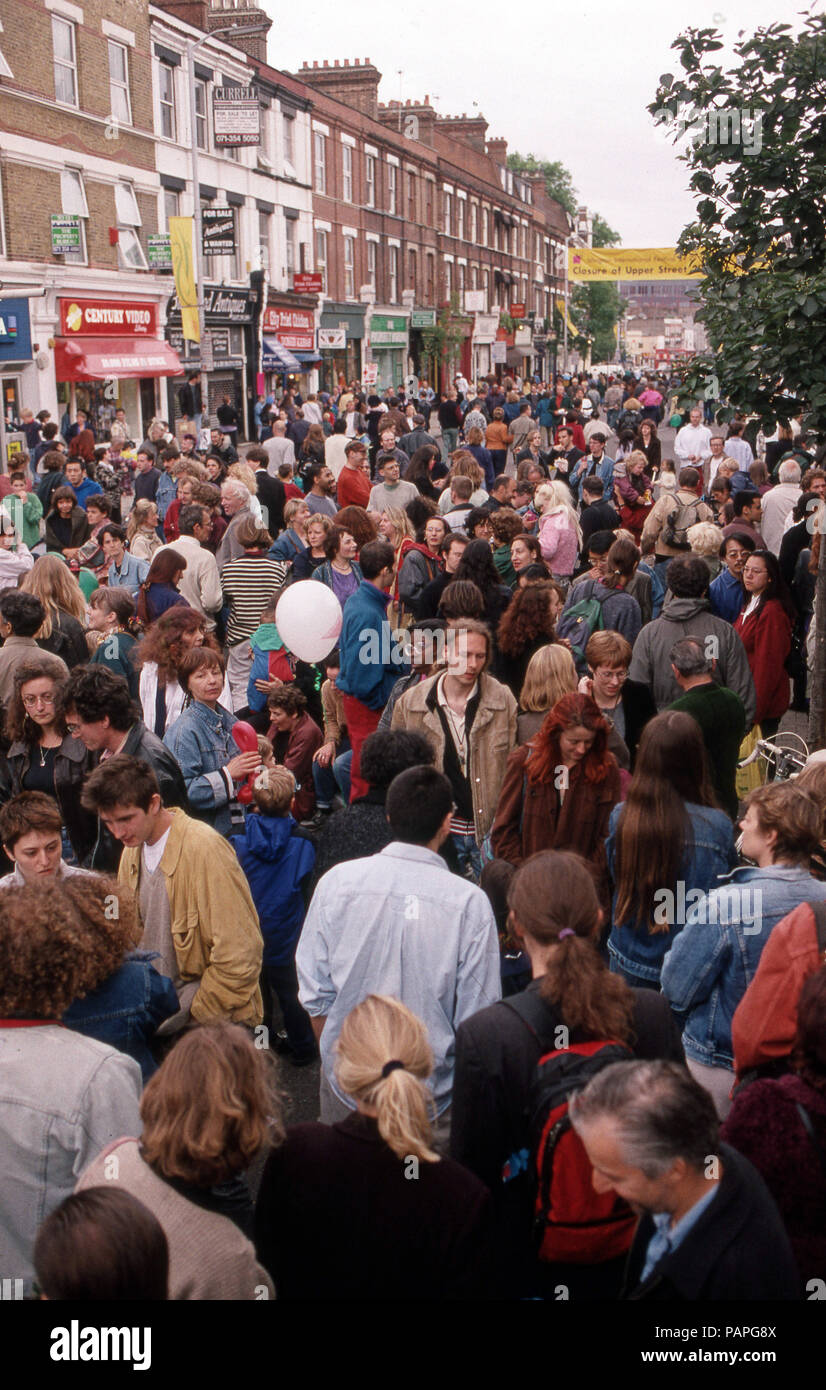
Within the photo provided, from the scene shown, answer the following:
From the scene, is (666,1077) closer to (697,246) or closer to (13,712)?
(13,712)

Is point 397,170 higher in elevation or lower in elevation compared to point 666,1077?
higher

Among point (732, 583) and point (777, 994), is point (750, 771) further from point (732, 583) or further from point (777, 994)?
point (777, 994)

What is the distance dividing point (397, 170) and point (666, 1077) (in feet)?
150

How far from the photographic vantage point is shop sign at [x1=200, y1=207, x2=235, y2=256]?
25.7 m

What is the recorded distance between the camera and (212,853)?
11.9 feet

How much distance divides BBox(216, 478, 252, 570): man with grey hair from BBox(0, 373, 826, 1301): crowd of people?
1.73 metres

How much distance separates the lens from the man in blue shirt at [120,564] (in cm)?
755

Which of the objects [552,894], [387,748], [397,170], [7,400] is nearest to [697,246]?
[387,748]

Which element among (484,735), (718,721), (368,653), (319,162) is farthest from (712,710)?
(319,162)

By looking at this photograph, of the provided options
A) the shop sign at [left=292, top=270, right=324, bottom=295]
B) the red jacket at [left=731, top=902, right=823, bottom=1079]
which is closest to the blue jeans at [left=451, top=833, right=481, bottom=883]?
the red jacket at [left=731, top=902, right=823, bottom=1079]

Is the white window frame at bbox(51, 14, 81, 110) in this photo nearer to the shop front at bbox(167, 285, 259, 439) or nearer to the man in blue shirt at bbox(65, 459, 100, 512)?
the shop front at bbox(167, 285, 259, 439)

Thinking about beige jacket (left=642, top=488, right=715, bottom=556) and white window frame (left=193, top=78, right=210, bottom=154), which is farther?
white window frame (left=193, top=78, right=210, bottom=154)

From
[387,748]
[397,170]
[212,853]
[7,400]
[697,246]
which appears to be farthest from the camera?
[397,170]

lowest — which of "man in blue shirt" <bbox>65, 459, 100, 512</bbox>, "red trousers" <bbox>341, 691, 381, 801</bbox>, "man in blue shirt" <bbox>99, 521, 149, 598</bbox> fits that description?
"red trousers" <bbox>341, 691, 381, 801</bbox>
